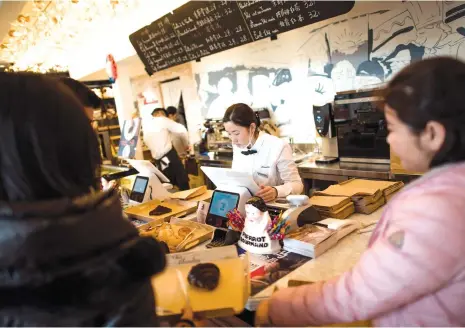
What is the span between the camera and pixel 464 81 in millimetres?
819

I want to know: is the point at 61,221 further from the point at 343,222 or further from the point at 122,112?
the point at 122,112

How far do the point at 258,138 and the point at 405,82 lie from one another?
180cm

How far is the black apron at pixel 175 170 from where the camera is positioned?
5324 millimetres

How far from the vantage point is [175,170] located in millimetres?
5367

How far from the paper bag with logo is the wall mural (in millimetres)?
2394

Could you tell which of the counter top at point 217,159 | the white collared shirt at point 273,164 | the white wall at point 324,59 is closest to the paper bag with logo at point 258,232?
the white collared shirt at point 273,164

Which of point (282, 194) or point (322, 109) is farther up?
point (322, 109)

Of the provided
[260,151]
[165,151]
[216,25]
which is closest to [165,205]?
[260,151]

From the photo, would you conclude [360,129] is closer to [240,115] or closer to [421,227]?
[240,115]

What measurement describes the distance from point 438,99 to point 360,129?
8.34ft

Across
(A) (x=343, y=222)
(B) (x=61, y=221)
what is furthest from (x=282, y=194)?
(B) (x=61, y=221)

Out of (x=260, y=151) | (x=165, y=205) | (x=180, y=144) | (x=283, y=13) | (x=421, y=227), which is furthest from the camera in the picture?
(x=180, y=144)

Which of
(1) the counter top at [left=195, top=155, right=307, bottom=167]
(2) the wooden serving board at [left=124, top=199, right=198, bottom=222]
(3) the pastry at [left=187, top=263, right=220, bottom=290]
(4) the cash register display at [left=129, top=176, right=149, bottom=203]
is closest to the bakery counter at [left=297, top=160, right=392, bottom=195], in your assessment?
(1) the counter top at [left=195, top=155, right=307, bottom=167]

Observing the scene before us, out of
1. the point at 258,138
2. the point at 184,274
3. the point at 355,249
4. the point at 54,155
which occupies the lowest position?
the point at 355,249
